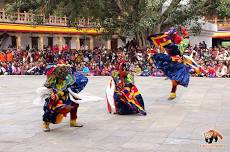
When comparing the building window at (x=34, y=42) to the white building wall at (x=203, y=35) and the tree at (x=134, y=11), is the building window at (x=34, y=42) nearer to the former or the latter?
the tree at (x=134, y=11)

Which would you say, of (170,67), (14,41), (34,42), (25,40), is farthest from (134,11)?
(34,42)

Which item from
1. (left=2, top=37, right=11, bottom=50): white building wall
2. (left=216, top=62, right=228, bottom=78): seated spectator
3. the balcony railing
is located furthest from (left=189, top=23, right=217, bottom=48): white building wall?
(left=2, top=37, right=11, bottom=50): white building wall

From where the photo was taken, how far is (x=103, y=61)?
22.1 metres

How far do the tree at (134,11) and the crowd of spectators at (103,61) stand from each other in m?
1.27

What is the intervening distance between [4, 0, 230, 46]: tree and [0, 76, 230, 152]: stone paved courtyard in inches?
361

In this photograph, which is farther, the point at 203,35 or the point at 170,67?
the point at 203,35

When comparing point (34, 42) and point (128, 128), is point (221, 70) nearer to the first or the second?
point (128, 128)

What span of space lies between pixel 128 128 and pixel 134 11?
45.9ft

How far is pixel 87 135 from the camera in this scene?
710 centimetres

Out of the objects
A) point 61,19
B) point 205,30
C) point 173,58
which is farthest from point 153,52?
point 61,19

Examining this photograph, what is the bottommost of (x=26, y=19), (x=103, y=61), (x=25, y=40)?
(x=103, y=61)

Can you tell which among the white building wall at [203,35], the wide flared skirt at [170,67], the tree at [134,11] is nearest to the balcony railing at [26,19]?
the tree at [134,11]

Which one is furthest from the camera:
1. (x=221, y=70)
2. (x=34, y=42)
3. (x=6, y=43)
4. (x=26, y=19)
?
(x=34, y=42)

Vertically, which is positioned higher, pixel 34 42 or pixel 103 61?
pixel 34 42
